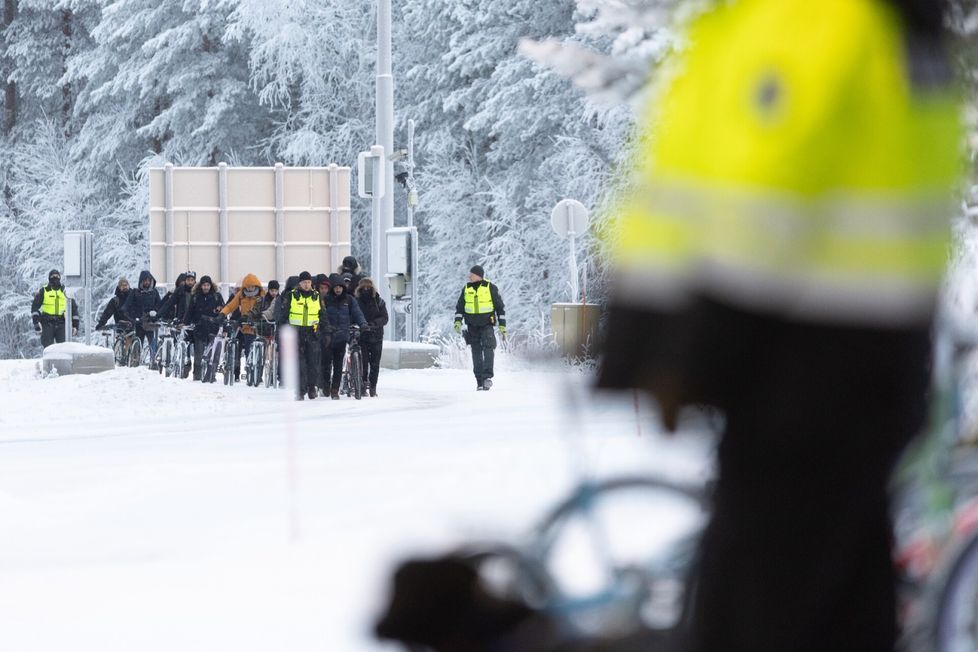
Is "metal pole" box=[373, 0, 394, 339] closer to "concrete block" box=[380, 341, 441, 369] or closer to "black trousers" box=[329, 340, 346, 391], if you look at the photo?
"concrete block" box=[380, 341, 441, 369]

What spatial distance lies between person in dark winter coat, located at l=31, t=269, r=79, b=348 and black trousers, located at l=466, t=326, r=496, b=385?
40.4 ft

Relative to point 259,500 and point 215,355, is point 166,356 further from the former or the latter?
point 259,500

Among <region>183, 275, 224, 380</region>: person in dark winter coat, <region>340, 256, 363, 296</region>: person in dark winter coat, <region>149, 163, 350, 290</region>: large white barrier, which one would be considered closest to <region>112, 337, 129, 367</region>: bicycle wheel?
<region>149, 163, 350, 290</region>: large white barrier

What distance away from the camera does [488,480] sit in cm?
1147

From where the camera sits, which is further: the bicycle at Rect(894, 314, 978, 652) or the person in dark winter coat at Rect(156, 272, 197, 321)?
the person in dark winter coat at Rect(156, 272, 197, 321)

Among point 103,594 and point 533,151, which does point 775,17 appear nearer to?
point 103,594

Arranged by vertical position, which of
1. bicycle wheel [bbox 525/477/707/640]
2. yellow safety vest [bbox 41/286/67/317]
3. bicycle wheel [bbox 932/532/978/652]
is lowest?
bicycle wheel [bbox 932/532/978/652]

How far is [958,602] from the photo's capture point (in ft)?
13.3

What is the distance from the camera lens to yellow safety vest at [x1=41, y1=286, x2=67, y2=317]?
Result: 33.2 metres

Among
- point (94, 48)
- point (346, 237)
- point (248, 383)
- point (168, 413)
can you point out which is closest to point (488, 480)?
point (168, 413)

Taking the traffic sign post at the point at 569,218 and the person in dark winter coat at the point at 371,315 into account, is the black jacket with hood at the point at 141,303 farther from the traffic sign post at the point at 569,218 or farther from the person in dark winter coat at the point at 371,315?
the person in dark winter coat at the point at 371,315

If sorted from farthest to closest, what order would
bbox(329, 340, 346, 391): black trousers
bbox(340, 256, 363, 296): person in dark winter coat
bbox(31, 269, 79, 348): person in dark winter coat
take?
bbox(31, 269, 79, 348): person in dark winter coat → bbox(340, 256, 363, 296): person in dark winter coat → bbox(329, 340, 346, 391): black trousers

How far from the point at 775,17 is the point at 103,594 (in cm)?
652

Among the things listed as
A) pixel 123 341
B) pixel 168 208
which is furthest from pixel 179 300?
pixel 168 208
